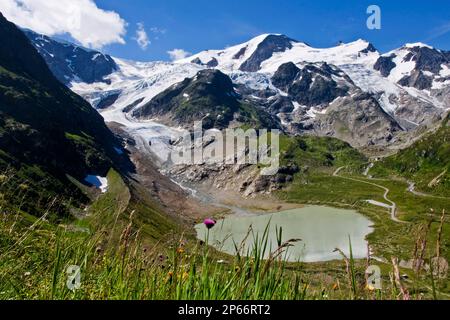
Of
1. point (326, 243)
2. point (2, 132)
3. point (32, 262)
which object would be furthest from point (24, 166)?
point (32, 262)

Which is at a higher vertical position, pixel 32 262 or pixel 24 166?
pixel 24 166

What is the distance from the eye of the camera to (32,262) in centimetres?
675

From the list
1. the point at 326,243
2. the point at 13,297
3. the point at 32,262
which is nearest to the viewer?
the point at 13,297
